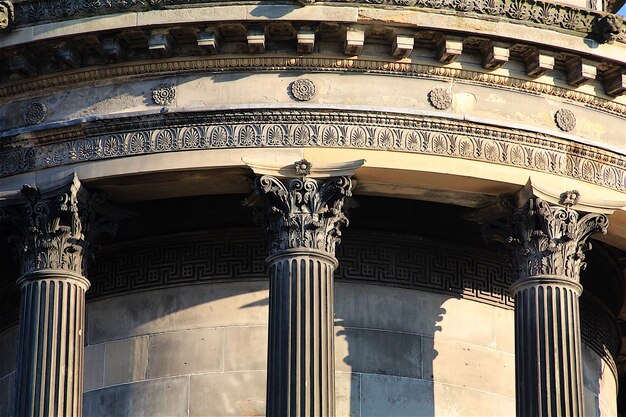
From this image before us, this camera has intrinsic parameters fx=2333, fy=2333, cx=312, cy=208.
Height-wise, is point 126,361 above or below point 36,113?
below

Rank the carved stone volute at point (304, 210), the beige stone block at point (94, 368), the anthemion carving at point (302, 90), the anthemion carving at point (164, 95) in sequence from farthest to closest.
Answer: the beige stone block at point (94, 368), the anthemion carving at point (164, 95), the anthemion carving at point (302, 90), the carved stone volute at point (304, 210)

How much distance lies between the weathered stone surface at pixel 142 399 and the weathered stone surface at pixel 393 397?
339 cm

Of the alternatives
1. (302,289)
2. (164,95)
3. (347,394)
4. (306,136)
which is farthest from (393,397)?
(164,95)

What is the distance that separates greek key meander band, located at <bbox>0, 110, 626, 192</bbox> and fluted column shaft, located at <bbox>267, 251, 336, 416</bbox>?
2358mm

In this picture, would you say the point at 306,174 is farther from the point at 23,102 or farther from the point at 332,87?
the point at 23,102

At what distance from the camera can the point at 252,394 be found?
4366 cm

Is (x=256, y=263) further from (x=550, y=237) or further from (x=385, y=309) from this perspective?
(x=550, y=237)

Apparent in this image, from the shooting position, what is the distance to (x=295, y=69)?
42031 millimetres

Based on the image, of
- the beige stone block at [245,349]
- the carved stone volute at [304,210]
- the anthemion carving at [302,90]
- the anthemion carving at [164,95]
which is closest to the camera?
the carved stone volute at [304,210]

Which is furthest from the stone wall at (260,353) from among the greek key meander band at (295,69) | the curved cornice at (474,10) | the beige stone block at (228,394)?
the curved cornice at (474,10)

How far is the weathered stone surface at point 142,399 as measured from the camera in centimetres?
4375

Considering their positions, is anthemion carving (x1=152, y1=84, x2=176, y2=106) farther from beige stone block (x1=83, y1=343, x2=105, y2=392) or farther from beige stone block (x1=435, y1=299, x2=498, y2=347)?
beige stone block (x1=435, y1=299, x2=498, y2=347)

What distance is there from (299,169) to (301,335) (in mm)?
3072

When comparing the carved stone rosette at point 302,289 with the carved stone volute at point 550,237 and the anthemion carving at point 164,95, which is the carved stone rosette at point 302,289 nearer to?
the anthemion carving at point 164,95
